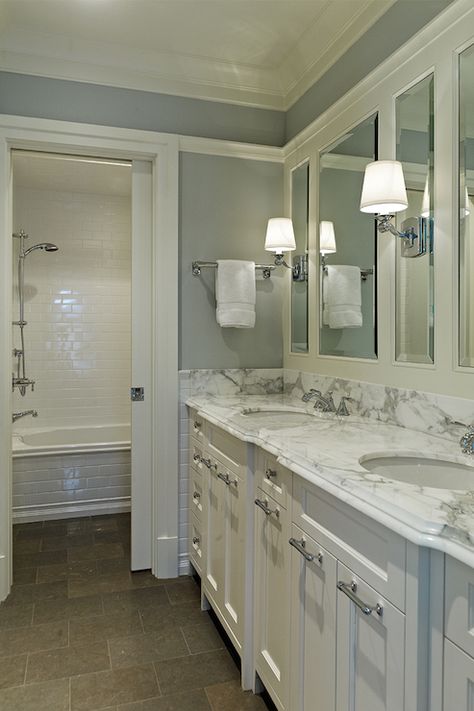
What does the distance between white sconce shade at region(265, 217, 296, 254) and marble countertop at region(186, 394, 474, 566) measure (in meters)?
0.77

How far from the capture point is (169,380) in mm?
2744

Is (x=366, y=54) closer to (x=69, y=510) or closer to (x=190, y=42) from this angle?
(x=190, y=42)

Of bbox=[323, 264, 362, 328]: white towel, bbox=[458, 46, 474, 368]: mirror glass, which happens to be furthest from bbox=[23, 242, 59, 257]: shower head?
bbox=[458, 46, 474, 368]: mirror glass

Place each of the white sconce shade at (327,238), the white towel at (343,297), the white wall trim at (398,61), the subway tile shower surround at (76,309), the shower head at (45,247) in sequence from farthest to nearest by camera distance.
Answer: the subway tile shower surround at (76,309), the shower head at (45,247), the white sconce shade at (327,238), the white towel at (343,297), the white wall trim at (398,61)

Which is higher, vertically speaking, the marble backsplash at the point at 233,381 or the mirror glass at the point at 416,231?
the mirror glass at the point at 416,231

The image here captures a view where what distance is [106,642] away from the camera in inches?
84.7

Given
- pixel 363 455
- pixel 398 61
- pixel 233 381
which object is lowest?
pixel 363 455

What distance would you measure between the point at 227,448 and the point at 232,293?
97cm

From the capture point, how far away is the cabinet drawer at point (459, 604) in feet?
2.72

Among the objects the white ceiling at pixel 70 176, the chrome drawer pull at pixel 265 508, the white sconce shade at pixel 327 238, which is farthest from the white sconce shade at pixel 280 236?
the white ceiling at pixel 70 176

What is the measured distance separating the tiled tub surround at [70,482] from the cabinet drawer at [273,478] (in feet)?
7.61

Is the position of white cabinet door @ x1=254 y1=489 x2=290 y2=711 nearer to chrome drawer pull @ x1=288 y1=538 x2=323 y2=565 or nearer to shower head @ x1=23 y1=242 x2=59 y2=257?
chrome drawer pull @ x1=288 y1=538 x2=323 y2=565

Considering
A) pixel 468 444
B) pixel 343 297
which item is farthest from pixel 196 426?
pixel 468 444

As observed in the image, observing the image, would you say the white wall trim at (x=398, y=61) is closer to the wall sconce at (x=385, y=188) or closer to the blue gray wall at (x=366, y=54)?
the blue gray wall at (x=366, y=54)
